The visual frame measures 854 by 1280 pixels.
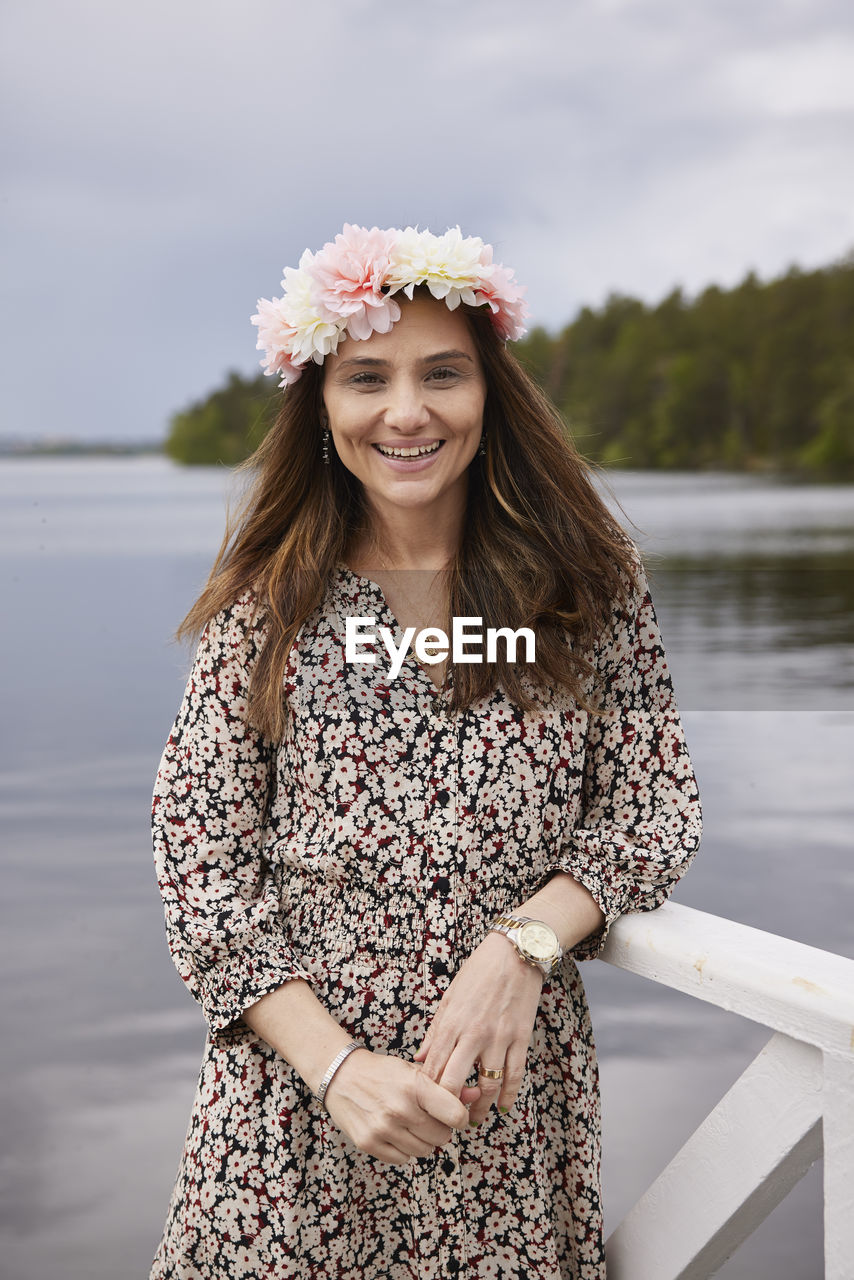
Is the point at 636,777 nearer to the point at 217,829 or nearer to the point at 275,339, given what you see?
the point at 217,829

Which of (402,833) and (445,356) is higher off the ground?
(445,356)

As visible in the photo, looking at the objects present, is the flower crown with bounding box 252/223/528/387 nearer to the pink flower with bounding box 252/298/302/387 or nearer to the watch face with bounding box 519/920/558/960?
the pink flower with bounding box 252/298/302/387

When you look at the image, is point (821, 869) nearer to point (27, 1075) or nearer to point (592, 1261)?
point (27, 1075)

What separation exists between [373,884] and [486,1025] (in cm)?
18

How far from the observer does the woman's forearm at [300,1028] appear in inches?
47.4

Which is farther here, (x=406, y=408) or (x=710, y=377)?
(x=710, y=377)

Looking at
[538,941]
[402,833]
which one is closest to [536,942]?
[538,941]

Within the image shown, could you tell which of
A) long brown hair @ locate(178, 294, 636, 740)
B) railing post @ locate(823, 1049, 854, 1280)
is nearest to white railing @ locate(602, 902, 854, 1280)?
railing post @ locate(823, 1049, 854, 1280)

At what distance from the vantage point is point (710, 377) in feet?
74.1

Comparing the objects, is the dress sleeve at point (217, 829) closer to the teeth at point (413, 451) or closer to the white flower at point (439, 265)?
the teeth at point (413, 451)

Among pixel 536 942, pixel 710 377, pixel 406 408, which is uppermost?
pixel 710 377

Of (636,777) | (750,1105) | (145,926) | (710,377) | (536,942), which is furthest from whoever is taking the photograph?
(710,377)

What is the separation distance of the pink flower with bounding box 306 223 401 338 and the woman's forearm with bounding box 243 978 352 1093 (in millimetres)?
648

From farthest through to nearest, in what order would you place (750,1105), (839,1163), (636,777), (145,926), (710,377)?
1. (710,377)
2. (145,926)
3. (636,777)
4. (750,1105)
5. (839,1163)
